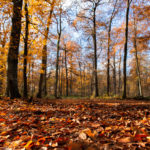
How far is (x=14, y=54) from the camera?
223 inches

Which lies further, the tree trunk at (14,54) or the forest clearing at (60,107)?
the tree trunk at (14,54)

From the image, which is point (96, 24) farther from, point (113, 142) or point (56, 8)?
point (113, 142)

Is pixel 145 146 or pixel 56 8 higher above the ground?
pixel 56 8

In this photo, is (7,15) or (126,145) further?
(7,15)

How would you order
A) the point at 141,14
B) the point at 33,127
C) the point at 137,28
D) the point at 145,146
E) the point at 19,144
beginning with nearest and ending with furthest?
the point at 145,146 → the point at 19,144 → the point at 33,127 → the point at 141,14 → the point at 137,28

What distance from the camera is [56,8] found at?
7988mm

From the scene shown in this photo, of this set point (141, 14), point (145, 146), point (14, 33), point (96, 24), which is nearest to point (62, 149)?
point (145, 146)

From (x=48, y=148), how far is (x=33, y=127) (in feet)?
3.25

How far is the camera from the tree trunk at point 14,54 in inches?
216

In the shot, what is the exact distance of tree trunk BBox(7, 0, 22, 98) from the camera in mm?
5496

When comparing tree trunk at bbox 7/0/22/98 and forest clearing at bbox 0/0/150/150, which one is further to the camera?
tree trunk at bbox 7/0/22/98

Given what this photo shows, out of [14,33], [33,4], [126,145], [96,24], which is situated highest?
[96,24]

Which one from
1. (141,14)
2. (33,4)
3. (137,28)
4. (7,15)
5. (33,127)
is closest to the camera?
(33,127)

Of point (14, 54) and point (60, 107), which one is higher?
point (14, 54)
